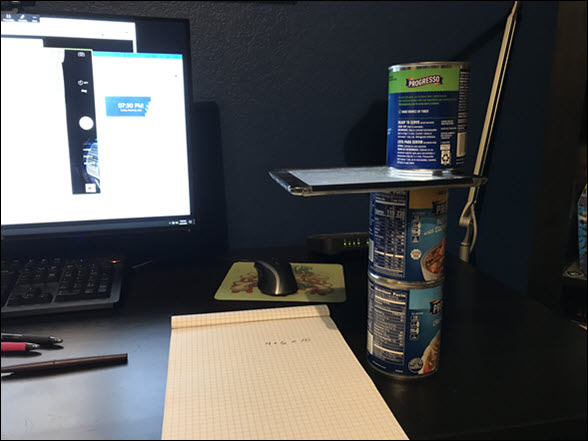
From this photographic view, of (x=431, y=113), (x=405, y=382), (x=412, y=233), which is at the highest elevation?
(x=431, y=113)

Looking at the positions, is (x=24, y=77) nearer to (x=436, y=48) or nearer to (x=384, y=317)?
(x=384, y=317)

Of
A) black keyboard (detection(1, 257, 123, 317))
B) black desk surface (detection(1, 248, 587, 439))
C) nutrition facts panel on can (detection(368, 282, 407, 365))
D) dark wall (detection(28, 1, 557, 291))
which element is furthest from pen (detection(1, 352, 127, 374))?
dark wall (detection(28, 1, 557, 291))

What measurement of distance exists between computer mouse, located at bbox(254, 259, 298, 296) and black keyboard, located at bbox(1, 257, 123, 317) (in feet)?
0.66

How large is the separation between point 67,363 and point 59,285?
0.19 meters

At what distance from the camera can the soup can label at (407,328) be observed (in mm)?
456

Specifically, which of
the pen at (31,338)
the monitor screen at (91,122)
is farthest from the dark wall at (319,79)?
the pen at (31,338)

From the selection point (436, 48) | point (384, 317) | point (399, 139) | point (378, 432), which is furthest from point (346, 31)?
point (378, 432)

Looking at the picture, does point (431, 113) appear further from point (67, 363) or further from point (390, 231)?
point (67, 363)

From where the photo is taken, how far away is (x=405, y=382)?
1.52 feet

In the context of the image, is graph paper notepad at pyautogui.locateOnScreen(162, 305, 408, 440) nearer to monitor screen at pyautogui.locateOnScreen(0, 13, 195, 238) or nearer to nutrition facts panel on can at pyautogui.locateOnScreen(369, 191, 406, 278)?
nutrition facts panel on can at pyautogui.locateOnScreen(369, 191, 406, 278)

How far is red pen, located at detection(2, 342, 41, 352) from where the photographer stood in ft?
1.67

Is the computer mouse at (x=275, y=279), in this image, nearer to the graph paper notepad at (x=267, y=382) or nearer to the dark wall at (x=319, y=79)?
the graph paper notepad at (x=267, y=382)

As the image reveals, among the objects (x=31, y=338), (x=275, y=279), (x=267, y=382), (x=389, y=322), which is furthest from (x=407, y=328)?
(x=31, y=338)

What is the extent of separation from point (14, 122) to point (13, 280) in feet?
0.72
